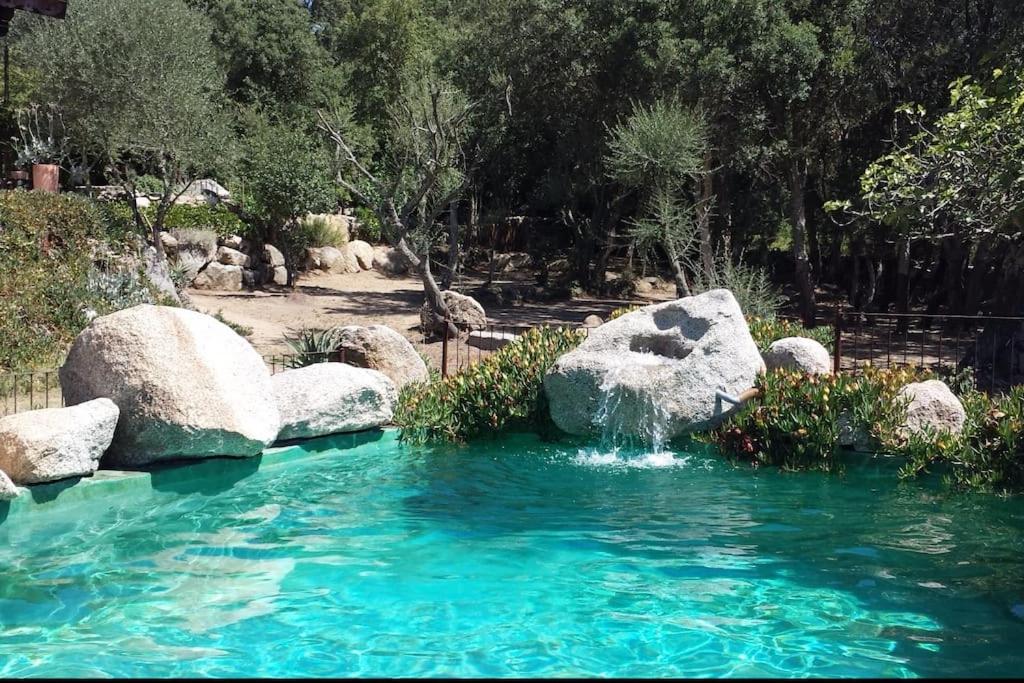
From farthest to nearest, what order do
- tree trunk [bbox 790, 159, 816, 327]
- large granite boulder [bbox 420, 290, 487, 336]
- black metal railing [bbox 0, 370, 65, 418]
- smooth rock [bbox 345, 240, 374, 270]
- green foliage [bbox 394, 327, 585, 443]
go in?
smooth rock [bbox 345, 240, 374, 270]
tree trunk [bbox 790, 159, 816, 327]
large granite boulder [bbox 420, 290, 487, 336]
green foliage [bbox 394, 327, 585, 443]
black metal railing [bbox 0, 370, 65, 418]

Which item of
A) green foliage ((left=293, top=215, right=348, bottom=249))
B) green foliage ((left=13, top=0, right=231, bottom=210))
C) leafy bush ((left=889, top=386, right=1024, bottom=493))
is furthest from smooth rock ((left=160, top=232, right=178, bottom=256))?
leafy bush ((left=889, top=386, right=1024, bottom=493))

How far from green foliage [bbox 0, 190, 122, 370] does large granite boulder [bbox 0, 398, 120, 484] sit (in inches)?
231

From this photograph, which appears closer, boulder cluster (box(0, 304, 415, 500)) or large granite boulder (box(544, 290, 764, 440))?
boulder cluster (box(0, 304, 415, 500))

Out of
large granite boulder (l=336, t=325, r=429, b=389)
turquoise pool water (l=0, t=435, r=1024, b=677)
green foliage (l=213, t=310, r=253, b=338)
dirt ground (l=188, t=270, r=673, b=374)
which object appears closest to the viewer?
turquoise pool water (l=0, t=435, r=1024, b=677)

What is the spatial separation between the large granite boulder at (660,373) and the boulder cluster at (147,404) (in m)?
3.40

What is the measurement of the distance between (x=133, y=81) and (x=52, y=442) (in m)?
14.6

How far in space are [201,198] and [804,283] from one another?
17.2 metres

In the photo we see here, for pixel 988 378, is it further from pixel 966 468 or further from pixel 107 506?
pixel 107 506

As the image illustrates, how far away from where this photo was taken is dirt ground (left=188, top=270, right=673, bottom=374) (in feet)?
67.5

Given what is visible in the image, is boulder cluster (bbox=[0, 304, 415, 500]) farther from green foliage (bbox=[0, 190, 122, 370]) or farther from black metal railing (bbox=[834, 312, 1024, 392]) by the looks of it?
black metal railing (bbox=[834, 312, 1024, 392])

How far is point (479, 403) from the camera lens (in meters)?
12.0

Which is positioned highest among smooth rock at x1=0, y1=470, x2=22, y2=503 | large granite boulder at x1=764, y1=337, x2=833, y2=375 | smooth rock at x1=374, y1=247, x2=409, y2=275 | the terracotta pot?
the terracotta pot

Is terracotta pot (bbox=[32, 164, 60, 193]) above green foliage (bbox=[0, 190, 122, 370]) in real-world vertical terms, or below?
above

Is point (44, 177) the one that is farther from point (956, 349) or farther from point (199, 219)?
point (956, 349)
